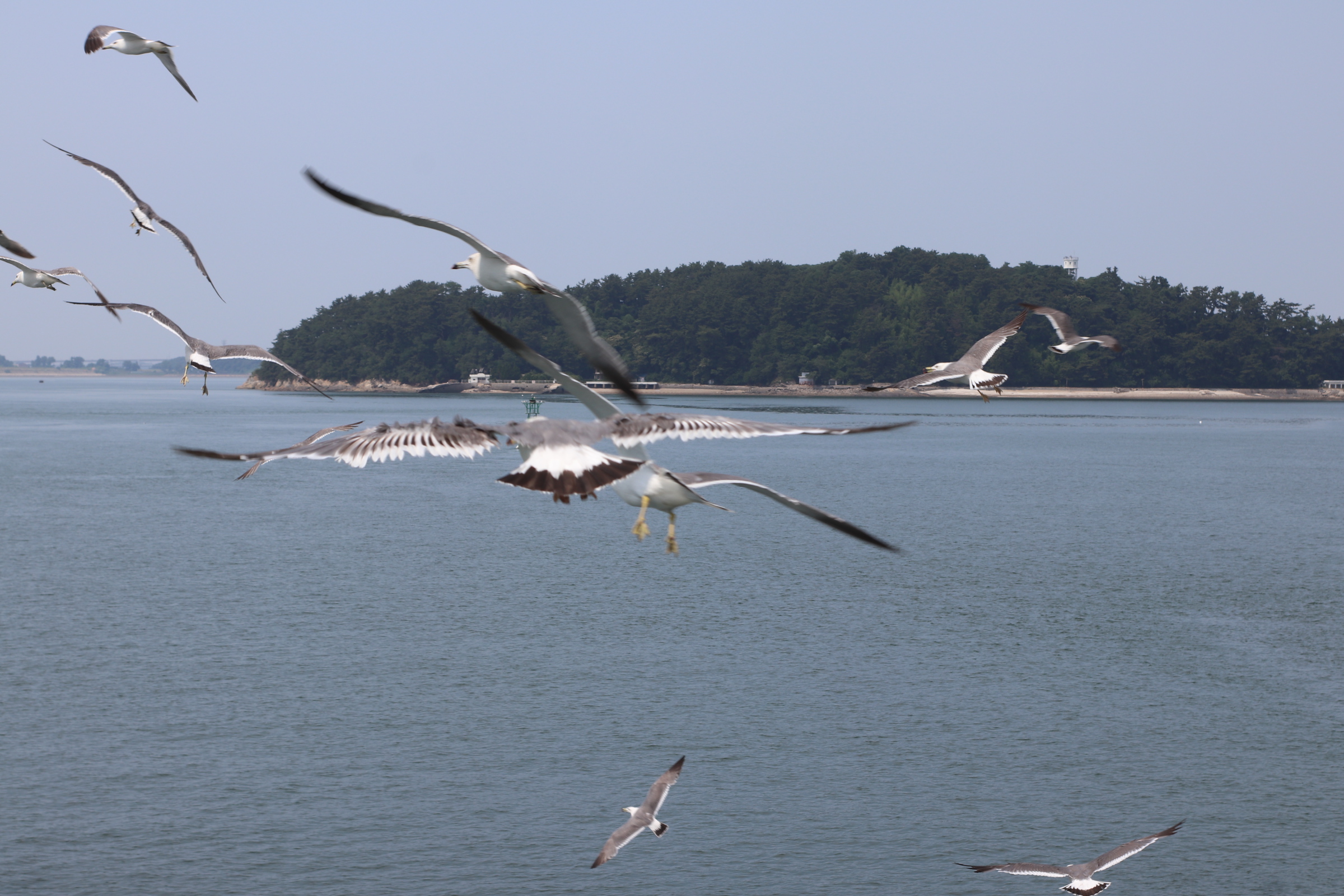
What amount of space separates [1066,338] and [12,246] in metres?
16.2

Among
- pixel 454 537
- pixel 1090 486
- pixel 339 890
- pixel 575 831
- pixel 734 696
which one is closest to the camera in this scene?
pixel 339 890

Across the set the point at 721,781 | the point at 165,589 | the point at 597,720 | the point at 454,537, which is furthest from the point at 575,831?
the point at 454,537

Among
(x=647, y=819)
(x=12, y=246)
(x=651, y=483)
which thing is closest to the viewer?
(x=651, y=483)

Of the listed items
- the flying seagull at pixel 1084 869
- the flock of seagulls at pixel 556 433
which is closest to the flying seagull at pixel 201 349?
the flock of seagulls at pixel 556 433

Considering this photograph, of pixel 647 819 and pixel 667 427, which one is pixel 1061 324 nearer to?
pixel 667 427

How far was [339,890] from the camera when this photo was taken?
125ft

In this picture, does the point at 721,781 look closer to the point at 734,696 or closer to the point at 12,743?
the point at 734,696

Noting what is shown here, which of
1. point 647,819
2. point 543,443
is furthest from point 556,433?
point 647,819

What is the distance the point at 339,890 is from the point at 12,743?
19.7 meters

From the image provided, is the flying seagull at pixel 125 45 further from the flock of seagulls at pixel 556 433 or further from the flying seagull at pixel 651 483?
the flying seagull at pixel 651 483

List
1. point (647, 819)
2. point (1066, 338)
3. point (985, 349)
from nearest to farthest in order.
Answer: point (1066, 338) < point (985, 349) < point (647, 819)

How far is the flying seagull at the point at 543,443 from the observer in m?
10.9

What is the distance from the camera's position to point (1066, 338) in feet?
69.6

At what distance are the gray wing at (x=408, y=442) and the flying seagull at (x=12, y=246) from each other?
4.54m
